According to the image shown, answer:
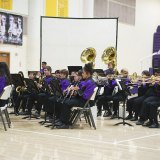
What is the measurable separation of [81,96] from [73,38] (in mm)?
7254

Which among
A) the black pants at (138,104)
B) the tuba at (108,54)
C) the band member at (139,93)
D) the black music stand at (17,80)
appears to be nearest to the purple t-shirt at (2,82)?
the black music stand at (17,80)

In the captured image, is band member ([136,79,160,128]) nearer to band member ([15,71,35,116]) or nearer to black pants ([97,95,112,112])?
black pants ([97,95,112,112])

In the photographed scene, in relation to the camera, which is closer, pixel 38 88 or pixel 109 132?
pixel 109 132

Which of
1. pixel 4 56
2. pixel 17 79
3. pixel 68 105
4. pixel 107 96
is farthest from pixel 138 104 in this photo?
pixel 4 56

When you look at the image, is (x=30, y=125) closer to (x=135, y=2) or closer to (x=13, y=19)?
(x=13, y=19)

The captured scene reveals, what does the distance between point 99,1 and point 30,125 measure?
43.7ft

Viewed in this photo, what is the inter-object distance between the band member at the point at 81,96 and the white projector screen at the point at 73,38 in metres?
6.60

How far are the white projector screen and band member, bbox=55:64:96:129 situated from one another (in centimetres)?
660

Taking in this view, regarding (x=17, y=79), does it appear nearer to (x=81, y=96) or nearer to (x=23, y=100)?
(x=23, y=100)

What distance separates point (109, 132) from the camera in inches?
339

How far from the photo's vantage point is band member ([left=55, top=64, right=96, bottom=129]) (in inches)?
340

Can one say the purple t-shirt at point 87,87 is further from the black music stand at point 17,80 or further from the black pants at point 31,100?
the black music stand at point 17,80

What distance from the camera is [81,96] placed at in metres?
8.80

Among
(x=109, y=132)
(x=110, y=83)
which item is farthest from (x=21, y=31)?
(x=109, y=132)
